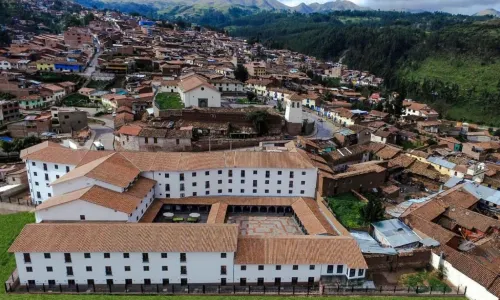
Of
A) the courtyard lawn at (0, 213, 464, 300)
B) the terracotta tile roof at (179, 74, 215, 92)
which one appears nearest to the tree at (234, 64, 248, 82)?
the terracotta tile roof at (179, 74, 215, 92)

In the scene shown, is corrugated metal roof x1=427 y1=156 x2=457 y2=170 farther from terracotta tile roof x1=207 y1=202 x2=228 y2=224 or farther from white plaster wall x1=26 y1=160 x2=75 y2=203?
white plaster wall x1=26 y1=160 x2=75 y2=203

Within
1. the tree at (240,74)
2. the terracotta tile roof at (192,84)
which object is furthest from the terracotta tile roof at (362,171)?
the tree at (240,74)

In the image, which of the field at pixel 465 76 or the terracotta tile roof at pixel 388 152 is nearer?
the terracotta tile roof at pixel 388 152

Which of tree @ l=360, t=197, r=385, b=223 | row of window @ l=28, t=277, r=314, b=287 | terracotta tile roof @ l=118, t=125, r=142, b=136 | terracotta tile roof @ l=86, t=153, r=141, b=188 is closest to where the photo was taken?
row of window @ l=28, t=277, r=314, b=287

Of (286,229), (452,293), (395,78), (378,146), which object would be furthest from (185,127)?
(395,78)

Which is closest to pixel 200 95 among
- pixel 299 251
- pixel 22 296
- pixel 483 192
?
pixel 299 251

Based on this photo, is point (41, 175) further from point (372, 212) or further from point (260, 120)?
point (372, 212)

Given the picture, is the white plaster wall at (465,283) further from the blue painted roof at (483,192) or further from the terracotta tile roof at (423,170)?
the terracotta tile roof at (423,170)
